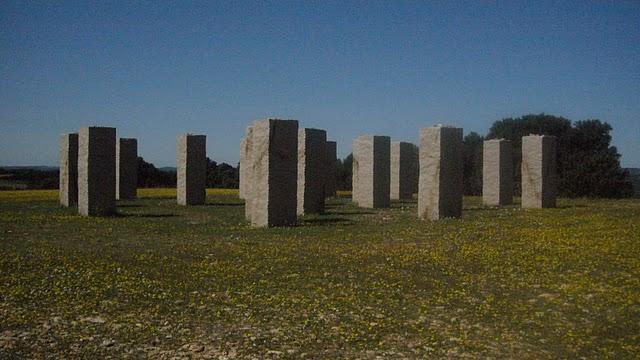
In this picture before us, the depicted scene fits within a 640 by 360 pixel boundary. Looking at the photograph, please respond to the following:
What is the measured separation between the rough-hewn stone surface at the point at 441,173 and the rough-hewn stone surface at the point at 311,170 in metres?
4.20

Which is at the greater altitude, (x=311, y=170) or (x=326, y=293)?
(x=311, y=170)

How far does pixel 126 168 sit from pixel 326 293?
25989mm

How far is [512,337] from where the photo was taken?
794 cm

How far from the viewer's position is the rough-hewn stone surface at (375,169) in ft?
87.6

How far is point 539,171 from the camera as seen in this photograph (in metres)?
25.9

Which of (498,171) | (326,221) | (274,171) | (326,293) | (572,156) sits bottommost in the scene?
(326,293)

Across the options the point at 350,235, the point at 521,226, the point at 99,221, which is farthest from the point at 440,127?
the point at 99,221

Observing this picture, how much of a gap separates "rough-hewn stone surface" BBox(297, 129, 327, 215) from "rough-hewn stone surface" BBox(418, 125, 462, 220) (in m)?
4.20

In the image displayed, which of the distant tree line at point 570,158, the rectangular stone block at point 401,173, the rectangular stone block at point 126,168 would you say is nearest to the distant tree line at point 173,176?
the distant tree line at point 570,158

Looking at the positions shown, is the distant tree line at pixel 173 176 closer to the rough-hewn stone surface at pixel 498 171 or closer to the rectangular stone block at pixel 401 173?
the rectangular stone block at pixel 401 173

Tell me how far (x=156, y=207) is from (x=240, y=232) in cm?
1130

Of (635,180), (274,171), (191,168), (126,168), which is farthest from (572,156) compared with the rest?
(274,171)

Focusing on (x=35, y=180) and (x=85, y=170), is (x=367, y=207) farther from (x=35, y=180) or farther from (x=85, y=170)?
(x=35, y=180)

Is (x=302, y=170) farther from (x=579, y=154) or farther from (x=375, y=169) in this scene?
(x=579, y=154)
